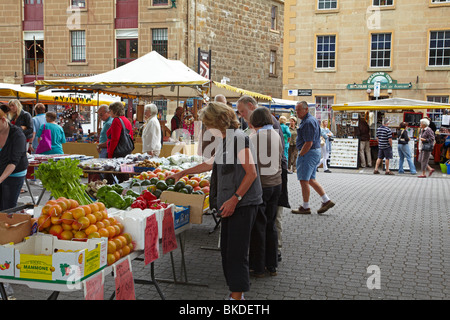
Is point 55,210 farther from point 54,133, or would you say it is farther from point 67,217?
point 54,133

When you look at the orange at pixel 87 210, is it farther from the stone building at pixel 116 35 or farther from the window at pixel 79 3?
the window at pixel 79 3

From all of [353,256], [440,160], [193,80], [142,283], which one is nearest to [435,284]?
[353,256]

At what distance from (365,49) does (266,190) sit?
866 inches

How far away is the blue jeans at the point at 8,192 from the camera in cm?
573

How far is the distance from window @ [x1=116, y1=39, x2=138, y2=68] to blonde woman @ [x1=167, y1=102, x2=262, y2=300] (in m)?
23.9

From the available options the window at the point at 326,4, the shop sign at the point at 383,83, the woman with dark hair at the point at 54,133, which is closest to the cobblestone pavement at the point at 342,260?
the woman with dark hair at the point at 54,133

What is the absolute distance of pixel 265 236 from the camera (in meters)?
5.23

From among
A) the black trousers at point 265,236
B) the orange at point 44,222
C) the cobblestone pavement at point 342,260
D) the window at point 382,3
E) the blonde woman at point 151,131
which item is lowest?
the cobblestone pavement at point 342,260

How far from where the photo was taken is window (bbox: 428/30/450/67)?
79.3ft

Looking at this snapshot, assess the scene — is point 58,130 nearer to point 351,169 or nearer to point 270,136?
point 270,136

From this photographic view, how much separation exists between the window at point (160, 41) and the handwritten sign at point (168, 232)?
74.9 ft

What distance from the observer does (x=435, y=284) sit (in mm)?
5215

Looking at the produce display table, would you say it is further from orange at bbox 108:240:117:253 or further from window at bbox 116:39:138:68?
window at bbox 116:39:138:68
